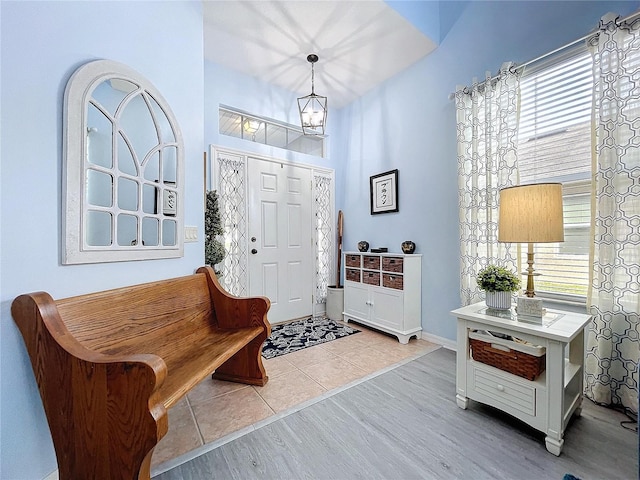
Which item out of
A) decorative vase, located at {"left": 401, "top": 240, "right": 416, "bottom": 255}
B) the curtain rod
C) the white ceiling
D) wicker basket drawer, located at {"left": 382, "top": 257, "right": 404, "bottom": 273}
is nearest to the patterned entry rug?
wicker basket drawer, located at {"left": 382, "top": 257, "right": 404, "bottom": 273}

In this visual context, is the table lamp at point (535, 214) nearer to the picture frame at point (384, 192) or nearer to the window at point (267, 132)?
the picture frame at point (384, 192)

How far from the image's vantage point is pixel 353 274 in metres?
3.33

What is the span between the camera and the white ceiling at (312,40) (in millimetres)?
2299

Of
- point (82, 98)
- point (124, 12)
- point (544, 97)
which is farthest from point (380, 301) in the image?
point (124, 12)

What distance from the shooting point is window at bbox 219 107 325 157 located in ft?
10.3

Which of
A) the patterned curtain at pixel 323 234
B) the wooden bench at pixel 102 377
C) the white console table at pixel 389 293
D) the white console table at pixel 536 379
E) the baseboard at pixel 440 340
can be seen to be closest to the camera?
the wooden bench at pixel 102 377

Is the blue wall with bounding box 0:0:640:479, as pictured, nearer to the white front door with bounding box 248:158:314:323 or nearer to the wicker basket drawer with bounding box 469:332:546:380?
the white front door with bounding box 248:158:314:323

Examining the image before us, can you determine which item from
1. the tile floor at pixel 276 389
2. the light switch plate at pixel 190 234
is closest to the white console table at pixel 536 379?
the tile floor at pixel 276 389

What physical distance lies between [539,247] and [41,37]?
3187 mm

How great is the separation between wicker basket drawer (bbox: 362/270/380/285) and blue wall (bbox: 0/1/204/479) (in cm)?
226

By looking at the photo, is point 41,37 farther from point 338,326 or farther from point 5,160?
point 338,326

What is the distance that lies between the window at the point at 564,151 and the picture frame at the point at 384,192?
1.24 m

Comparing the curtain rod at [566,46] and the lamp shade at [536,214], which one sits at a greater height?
the curtain rod at [566,46]

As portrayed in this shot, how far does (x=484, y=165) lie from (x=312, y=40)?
1974 mm
